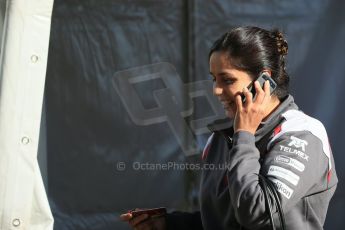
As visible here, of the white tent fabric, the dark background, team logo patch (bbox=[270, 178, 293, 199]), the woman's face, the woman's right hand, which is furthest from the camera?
the dark background

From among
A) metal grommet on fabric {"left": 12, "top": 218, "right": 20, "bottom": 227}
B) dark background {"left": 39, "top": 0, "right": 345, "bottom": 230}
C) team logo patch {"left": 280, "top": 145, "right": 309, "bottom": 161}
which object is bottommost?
dark background {"left": 39, "top": 0, "right": 345, "bottom": 230}

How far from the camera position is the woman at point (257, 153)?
189cm

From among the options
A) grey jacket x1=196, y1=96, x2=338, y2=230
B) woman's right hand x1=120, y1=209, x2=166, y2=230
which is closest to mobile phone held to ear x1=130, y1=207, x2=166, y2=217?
woman's right hand x1=120, y1=209, x2=166, y2=230

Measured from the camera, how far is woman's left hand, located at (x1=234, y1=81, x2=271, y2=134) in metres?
2.02

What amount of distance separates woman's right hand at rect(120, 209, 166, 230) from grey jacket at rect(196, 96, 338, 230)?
252 millimetres

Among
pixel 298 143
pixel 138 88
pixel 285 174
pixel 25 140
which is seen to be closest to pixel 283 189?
pixel 285 174

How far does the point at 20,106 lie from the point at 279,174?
0.82m

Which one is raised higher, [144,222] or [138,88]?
[144,222]

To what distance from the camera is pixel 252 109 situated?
2.04 meters

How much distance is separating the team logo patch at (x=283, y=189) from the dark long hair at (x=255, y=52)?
394 millimetres

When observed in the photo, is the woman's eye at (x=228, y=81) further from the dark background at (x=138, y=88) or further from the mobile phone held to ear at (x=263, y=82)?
the dark background at (x=138, y=88)

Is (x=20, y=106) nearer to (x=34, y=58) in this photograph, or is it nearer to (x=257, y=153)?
(x=34, y=58)

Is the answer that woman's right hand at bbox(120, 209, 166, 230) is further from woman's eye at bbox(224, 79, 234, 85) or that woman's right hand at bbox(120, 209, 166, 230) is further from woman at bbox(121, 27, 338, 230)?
woman's eye at bbox(224, 79, 234, 85)

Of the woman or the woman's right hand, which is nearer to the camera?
the woman
